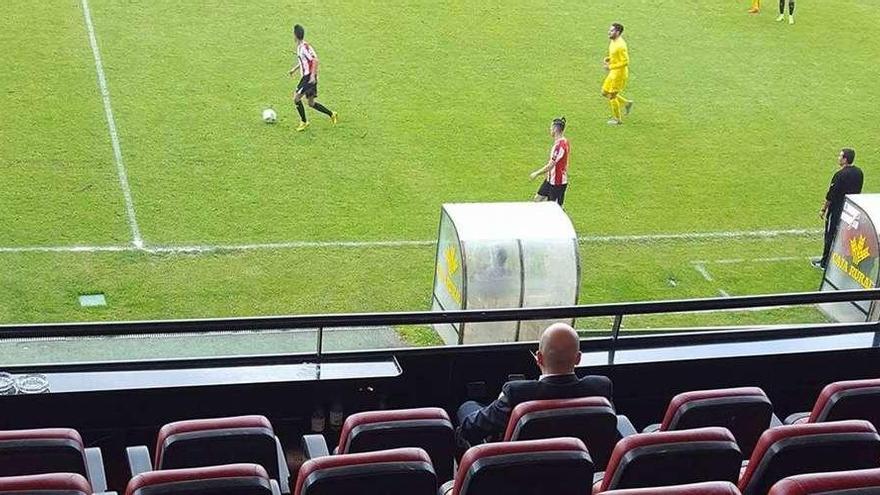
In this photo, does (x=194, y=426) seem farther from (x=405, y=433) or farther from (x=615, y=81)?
(x=615, y=81)

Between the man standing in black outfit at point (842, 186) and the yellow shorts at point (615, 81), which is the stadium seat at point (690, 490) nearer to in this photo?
the man standing in black outfit at point (842, 186)

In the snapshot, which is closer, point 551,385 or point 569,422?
point 569,422

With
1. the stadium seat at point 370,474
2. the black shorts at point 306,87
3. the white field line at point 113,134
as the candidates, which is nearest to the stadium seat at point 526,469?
the stadium seat at point 370,474

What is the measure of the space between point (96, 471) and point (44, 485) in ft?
3.62

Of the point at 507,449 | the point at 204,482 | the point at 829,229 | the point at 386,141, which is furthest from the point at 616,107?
the point at 204,482

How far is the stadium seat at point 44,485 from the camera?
3.48 meters

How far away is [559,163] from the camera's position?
12820 millimetres

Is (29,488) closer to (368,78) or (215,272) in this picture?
(215,272)

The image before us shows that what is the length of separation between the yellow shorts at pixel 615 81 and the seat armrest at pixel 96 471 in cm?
1268

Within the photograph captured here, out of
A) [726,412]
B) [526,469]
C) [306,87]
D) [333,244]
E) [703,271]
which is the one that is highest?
[306,87]

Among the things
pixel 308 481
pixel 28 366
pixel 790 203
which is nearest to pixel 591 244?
pixel 790 203

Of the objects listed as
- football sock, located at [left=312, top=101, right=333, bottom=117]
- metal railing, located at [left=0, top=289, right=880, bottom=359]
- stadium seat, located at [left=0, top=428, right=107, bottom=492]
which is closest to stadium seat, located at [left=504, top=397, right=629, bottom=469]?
metal railing, located at [left=0, top=289, right=880, bottom=359]

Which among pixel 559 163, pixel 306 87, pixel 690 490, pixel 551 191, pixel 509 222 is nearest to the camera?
pixel 690 490

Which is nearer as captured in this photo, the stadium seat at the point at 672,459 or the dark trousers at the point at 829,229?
the stadium seat at the point at 672,459
